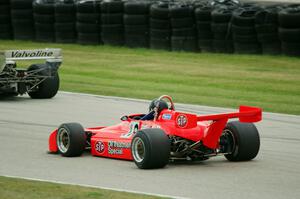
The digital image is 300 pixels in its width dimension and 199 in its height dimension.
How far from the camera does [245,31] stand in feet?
80.5

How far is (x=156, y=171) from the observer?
10.6 m

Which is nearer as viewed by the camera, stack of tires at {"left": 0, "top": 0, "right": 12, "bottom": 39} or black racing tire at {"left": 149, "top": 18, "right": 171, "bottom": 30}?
black racing tire at {"left": 149, "top": 18, "right": 171, "bottom": 30}

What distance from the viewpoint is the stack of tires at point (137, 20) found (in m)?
26.9

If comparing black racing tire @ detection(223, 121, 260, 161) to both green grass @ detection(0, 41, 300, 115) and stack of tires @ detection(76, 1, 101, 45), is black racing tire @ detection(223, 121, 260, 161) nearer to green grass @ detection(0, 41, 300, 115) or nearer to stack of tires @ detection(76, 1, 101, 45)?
green grass @ detection(0, 41, 300, 115)

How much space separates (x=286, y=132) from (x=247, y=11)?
10791 mm

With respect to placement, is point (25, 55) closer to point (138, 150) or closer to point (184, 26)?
point (138, 150)

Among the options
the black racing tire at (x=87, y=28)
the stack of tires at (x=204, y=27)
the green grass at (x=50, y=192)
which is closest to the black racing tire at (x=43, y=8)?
the black racing tire at (x=87, y=28)

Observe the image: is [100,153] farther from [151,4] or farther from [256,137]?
[151,4]

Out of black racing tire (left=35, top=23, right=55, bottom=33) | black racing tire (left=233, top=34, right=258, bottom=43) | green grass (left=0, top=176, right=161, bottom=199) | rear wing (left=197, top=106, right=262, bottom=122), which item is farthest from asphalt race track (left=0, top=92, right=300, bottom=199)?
black racing tire (left=35, top=23, right=55, bottom=33)

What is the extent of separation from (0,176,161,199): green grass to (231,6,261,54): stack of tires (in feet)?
50.9

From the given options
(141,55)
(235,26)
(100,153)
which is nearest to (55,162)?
(100,153)

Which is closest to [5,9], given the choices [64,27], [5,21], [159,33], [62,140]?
[5,21]

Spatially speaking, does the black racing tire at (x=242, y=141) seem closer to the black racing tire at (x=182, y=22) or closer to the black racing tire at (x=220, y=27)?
the black racing tire at (x=220, y=27)

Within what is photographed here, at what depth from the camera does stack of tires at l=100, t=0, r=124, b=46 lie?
27.4 metres
